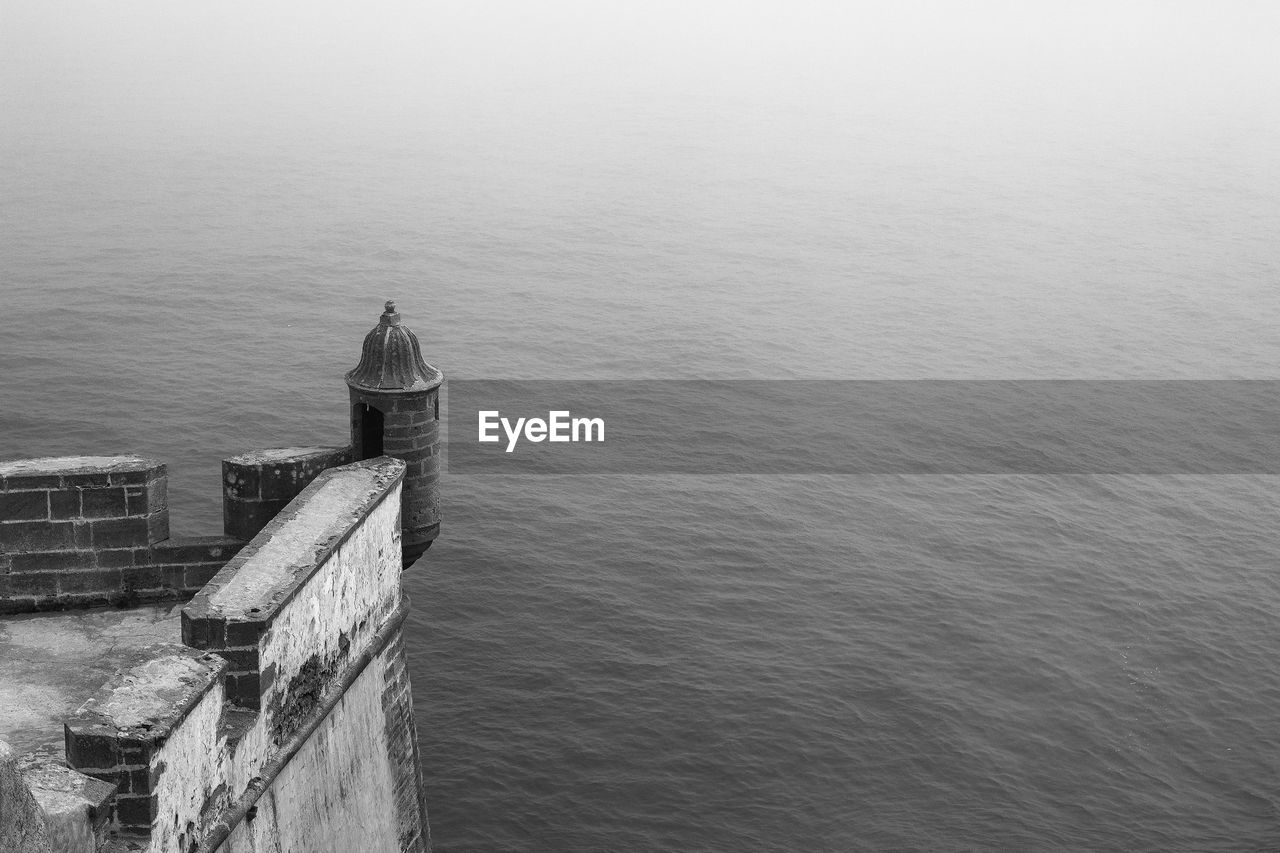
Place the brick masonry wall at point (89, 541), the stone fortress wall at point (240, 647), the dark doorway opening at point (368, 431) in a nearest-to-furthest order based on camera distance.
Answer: the stone fortress wall at point (240, 647)
the brick masonry wall at point (89, 541)
the dark doorway opening at point (368, 431)

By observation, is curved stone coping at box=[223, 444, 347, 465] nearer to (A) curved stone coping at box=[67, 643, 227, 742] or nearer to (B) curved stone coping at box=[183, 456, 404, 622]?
(B) curved stone coping at box=[183, 456, 404, 622]

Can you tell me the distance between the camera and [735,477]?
181ft

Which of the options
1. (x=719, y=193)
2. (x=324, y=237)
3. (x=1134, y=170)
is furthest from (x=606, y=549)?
(x=1134, y=170)

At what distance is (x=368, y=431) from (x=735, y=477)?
116 ft

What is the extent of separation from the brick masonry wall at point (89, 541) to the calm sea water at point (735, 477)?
15.6 metres

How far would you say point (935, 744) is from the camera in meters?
36.8

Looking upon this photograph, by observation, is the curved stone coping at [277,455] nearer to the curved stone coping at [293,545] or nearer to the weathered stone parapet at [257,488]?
the weathered stone parapet at [257,488]

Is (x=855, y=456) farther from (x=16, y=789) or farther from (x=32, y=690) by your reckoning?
(x=16, y=789)

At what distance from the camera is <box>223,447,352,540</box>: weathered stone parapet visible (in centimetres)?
1880

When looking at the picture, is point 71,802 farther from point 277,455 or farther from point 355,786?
point 277,455

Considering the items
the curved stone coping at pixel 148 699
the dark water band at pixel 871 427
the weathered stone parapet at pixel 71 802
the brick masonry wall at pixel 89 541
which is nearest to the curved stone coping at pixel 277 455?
the brick masonry wall at pixel 89 541

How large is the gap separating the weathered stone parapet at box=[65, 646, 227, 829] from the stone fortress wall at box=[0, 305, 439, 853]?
19 millimetres

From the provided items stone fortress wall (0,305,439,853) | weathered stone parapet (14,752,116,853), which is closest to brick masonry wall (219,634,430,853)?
stone fortress wall (0,305,439,853)

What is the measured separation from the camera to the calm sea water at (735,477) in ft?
115
